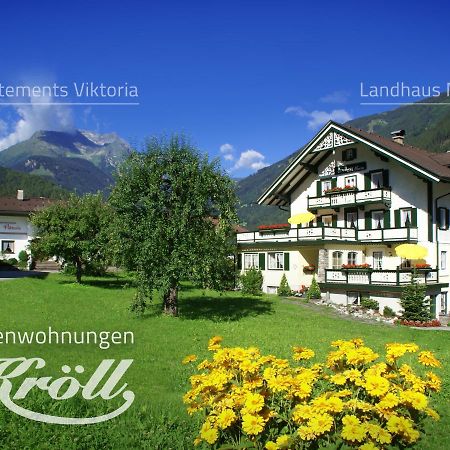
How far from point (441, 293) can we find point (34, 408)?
1031 inches

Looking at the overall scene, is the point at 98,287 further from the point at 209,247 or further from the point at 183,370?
the point at 183,370

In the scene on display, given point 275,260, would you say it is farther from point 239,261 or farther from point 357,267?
point 357,267

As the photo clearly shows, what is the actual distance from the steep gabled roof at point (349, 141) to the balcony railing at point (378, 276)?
17.8ft

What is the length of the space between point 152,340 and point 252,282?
18209 mm

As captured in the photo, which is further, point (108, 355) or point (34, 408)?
point (108, 355)

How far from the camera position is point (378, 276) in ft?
87.7

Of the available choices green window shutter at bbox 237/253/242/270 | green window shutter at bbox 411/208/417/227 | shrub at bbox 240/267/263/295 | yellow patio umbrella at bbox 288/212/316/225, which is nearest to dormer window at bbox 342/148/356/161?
yellow patio umbrella at bbox 288/212/316/225

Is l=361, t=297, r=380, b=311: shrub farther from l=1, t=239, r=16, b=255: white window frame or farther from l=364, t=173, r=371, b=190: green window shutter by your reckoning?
l=1, t=239, r=16, b=255: white window frame

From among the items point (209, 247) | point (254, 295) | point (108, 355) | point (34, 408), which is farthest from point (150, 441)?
point (254, 295)

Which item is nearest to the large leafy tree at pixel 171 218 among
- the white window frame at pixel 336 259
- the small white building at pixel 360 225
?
the small white building at pixel 360 225

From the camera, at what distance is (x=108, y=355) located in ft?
41.9

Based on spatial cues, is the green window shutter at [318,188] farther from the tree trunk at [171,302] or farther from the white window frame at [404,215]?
the tree trunk at [171,302]

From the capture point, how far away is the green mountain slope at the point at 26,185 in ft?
477

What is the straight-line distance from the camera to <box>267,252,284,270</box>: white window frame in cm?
3334
